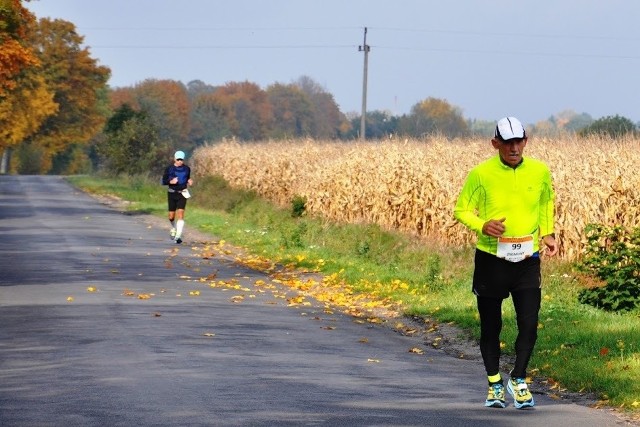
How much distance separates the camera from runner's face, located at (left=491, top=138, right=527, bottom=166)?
34.1 ft

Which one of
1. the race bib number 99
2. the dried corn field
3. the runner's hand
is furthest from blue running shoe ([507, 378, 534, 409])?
the dried corn field

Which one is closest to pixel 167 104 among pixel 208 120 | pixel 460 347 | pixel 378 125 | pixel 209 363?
pixel 208 120

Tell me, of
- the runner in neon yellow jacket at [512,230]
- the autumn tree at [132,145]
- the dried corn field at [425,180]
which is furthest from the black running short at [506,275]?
the autumn tree at [132,145]

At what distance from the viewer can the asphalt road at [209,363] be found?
9.87m

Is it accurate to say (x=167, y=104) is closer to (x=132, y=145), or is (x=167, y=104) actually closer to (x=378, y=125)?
(x=378, y=125)

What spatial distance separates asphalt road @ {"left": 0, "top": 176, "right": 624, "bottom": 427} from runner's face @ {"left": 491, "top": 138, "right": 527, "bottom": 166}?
1.82 m

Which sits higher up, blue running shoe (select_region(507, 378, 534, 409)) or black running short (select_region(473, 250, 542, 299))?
black running short (select_region(473, 250, 542, 299))

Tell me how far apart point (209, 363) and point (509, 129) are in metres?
3.66

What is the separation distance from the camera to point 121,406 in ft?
32.6

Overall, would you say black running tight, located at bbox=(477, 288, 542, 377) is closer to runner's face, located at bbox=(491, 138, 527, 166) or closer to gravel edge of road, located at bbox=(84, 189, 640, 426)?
gravel edge of road, located at bbox=(84, 189, 640, 426)

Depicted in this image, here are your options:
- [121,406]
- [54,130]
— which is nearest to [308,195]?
[121,406]

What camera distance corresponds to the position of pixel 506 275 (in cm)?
1062

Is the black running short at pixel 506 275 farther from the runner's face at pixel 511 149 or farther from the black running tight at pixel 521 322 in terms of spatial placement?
the runner's face at pixel 511 149

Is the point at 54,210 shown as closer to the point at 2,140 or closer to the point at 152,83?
the point at 2,140
